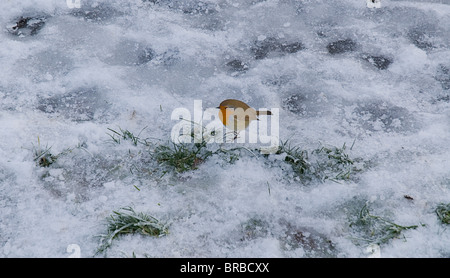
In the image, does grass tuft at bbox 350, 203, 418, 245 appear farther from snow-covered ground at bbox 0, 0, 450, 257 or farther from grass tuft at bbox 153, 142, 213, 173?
grass tuft at bbox 153, 142, 213, 173

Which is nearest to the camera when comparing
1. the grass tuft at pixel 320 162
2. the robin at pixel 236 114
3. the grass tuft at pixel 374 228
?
the grass tuft at pixel 374 228

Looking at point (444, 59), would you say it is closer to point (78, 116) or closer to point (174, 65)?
point (174, 65)

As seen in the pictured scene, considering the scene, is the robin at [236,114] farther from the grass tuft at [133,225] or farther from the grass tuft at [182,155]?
the grass tuft at [133,225]

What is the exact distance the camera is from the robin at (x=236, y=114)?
239 cm

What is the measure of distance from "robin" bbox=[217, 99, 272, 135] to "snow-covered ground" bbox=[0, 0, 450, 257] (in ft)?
0.24

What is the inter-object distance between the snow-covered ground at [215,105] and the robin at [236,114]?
72mm

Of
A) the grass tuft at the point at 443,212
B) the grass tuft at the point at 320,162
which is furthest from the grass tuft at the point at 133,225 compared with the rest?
the grass tuft at the point at 443,212

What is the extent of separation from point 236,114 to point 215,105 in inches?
6.0

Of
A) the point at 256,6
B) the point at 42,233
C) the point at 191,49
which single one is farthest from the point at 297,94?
the point at 42,233

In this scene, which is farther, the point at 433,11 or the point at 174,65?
the point at 433,11

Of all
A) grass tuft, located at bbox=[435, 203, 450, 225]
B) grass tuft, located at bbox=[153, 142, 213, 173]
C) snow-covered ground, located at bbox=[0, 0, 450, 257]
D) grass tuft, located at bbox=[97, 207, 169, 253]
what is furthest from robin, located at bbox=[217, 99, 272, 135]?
grass tuft, located at bbox=[435, 203, 450, 225]

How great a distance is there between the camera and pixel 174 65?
9.11 ft

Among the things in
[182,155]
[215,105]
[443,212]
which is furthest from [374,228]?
[215,105]
